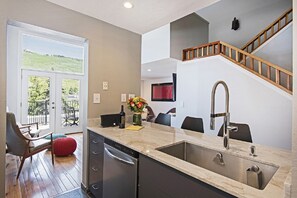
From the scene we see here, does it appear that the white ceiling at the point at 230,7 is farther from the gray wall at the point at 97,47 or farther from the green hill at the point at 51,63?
the green hill at the point at 51,63

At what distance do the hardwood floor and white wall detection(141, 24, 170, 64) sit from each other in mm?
3097

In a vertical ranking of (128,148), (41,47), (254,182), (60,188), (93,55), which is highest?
(41,47)

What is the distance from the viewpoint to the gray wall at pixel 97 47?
1.65 metres

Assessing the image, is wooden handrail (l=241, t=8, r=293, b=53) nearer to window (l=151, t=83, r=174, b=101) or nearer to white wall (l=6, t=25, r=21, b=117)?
window (l=151, t=83, r=174, b=101)

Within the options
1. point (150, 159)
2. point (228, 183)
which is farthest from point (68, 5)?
point (228, 183)

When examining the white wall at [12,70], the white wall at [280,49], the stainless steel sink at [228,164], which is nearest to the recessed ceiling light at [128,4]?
the stainless steel sink at [228,164]

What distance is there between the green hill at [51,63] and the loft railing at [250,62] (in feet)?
12.1

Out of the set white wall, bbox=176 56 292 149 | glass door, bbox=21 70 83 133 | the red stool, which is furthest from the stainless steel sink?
glass door, bbox=21 70 83 133

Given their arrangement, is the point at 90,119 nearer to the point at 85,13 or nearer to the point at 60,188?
the point at 60,188

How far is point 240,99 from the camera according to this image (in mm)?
3354

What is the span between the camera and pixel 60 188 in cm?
225

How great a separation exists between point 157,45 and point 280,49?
2.91 m

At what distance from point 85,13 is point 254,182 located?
99.0 inches

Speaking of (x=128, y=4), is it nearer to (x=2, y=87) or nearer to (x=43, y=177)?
(x=2, y=87)
